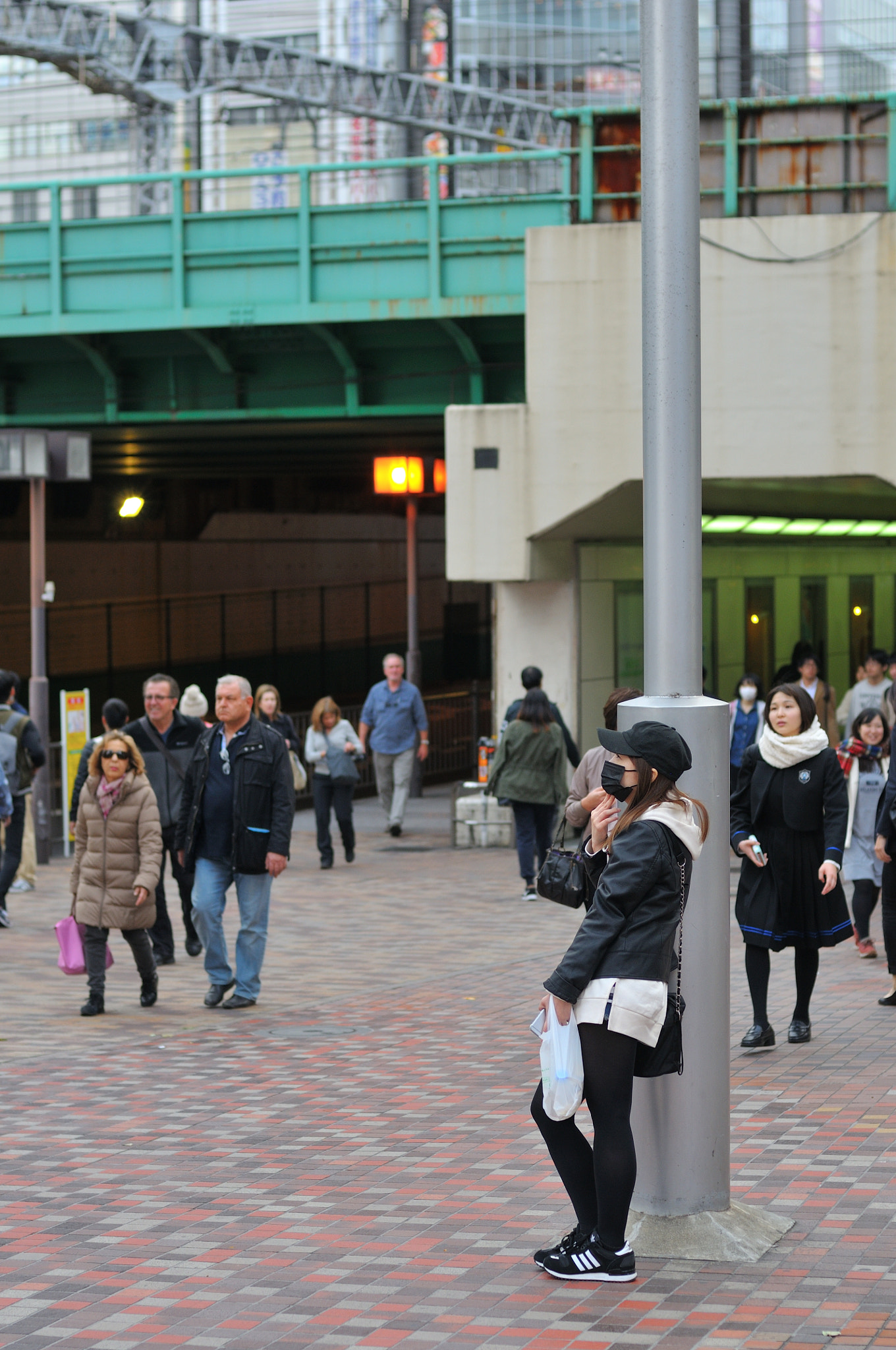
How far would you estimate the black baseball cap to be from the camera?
4957 mm

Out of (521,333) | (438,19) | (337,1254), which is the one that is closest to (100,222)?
(521,333)

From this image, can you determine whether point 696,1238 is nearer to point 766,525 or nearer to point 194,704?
point 194,704

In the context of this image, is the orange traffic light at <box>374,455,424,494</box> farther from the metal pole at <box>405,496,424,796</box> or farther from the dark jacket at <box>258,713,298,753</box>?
the dark jacket at <box>258,713,298,753</box>

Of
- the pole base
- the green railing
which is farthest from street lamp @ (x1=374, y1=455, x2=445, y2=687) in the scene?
the pole base

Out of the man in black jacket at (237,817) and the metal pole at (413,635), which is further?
the metal pole at (413,635)

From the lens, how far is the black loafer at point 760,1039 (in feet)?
27.3

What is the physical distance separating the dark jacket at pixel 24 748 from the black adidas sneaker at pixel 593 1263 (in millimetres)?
9177

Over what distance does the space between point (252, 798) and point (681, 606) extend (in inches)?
181

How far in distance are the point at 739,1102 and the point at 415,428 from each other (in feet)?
57.5

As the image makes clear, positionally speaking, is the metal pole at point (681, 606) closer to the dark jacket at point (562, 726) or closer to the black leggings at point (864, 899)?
the black leggings at point (864, 899)

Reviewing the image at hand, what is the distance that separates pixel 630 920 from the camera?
4.92 m

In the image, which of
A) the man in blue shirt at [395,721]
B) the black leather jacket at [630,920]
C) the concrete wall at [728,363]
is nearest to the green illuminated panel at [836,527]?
the concrete wall at [728,363]

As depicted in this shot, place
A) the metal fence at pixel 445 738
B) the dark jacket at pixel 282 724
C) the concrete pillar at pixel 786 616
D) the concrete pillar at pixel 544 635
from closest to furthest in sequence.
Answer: the dark jacket at pixel 282 724, the concrete pillar at pixel 544 635, the metal fence at pixel 445 738, the concrete pillar at pixel 786 616

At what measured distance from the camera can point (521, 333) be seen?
19281 millimetres
